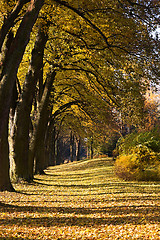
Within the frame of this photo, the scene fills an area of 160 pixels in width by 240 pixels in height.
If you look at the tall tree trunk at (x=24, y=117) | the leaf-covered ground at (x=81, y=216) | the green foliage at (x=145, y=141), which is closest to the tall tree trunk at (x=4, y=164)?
the leaf-covered ground at (x=81, y=216)

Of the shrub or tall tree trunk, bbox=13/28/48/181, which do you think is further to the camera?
the shrub

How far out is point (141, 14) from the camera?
35.4ft

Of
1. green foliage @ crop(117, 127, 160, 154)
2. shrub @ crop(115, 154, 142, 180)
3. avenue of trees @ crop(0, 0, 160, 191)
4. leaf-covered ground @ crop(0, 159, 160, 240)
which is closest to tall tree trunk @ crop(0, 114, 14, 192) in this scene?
avenue of trees @ crop(0, 0, 160, 191)

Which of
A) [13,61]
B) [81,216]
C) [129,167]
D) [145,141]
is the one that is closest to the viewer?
[81,216]

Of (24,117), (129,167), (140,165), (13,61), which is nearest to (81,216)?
(13,61)

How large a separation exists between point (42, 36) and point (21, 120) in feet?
13.1

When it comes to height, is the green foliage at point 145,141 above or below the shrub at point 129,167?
above

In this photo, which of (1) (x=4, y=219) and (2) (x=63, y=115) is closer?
(1) (x=4, y=219)

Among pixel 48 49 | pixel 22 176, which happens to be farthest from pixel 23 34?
pixel 48 49

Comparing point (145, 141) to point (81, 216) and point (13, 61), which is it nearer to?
point (81, 216)

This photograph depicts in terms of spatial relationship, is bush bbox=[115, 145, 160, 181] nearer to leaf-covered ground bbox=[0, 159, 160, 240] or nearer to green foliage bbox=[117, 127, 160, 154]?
green foliage bbox=[117, 127, 160, 154]

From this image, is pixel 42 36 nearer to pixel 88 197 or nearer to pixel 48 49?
pixel 48 49

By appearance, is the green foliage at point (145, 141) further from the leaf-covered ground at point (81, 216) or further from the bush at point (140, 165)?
the leaf-covered ground at point (81, 216)

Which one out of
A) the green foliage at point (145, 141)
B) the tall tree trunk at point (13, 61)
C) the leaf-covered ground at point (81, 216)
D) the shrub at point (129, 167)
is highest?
the tall tree trunk at point (13, 61)
